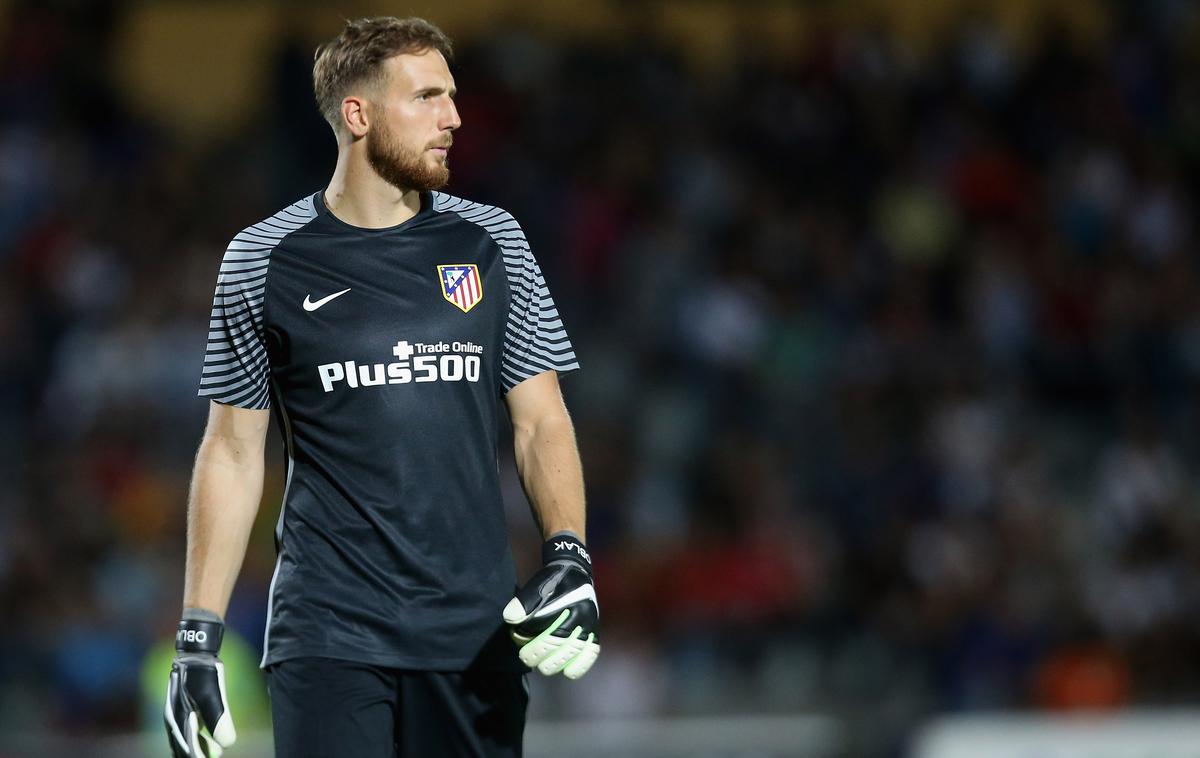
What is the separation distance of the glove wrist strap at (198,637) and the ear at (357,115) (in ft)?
3.98

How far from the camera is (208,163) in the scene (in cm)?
1282

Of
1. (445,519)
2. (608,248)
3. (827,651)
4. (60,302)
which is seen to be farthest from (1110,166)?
(445,519)

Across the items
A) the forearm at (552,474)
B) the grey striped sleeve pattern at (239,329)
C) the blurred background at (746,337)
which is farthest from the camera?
the blurred background at (746,337)

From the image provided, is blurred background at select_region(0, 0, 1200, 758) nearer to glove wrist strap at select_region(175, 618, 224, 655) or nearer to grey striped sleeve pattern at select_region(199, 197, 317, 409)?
glove wrist strap at select_region(175, 618, 224, 655)

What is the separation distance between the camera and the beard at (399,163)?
167 inches

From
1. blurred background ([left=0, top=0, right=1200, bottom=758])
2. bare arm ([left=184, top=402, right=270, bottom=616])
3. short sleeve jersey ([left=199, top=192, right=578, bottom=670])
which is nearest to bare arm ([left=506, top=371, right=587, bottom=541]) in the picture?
short sleeve jersey ([left=199, top=192, right=578, bottom=670])

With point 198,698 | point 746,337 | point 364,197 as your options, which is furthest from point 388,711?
point 746,337

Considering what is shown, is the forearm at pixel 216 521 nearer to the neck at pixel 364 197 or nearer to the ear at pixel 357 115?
the neck at pixel 364 197

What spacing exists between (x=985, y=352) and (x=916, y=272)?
2.58 ft

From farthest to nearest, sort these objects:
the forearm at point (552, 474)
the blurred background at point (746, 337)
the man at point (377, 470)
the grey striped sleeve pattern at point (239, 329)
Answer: the blurred background at point (746, 337)
the forearm at point (552, 474)
the grey striped sleeve pattern at point (239, 329)
the man at point (377, 470)

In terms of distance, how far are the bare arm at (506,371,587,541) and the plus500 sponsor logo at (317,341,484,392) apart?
0.84 feet

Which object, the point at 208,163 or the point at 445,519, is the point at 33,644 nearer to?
the point at 208,163

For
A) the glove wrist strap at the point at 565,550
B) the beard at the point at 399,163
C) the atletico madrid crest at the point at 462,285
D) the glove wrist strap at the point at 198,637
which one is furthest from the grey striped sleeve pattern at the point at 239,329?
the glove wrist strap at the point at 565,550

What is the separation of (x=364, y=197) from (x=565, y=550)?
0.97 metres
